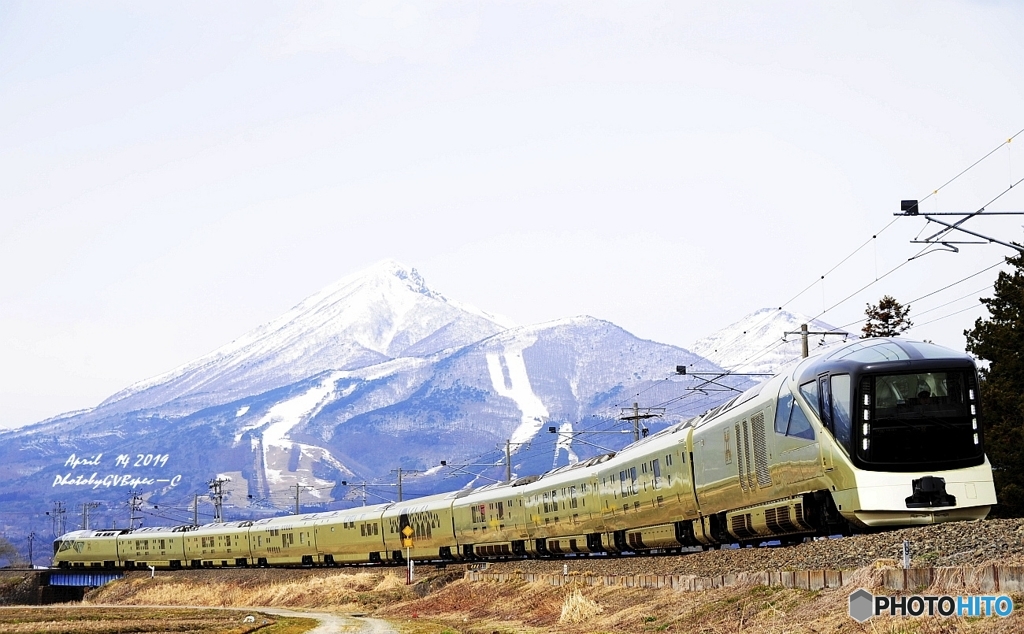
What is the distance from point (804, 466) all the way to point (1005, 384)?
2883 cm

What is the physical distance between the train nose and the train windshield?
300mm

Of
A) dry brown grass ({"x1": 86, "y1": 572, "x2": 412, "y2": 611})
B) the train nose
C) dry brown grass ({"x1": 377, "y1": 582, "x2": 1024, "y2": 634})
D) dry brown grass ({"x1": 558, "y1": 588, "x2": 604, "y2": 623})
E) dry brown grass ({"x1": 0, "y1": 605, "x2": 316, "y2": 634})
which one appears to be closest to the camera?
dry brown grass ({"x1": 377, "y1": 582, "x2": 1024, "y2": 634})

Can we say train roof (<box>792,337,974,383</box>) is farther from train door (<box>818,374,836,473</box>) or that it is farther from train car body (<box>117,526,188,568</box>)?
train car body (<box>117,526,188,568</box>)

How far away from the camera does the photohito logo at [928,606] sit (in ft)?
49.2

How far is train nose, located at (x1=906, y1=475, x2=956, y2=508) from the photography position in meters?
24.9

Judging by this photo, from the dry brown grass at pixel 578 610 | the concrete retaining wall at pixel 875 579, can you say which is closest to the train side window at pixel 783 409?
the concrete retaining wall at pixel 875 579

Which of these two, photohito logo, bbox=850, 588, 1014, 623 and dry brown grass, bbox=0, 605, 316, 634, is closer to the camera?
photohito logo, bbox=850, 588, 1014, 623

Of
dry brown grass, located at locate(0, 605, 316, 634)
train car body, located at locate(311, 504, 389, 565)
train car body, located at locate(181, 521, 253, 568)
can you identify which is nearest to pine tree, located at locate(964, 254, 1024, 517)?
dry brown grass, located at locate(0, 605, 316, 634)

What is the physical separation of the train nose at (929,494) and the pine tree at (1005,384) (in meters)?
26.7

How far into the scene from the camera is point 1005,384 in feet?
172

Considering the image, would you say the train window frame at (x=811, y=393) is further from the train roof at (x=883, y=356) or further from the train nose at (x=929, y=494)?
the train nose at (x=929, y=494)

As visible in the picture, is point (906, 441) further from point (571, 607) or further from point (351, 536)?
point (351, 536)

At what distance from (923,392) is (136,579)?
84.7 m

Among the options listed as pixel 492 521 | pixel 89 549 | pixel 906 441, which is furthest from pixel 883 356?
pixel 89 549
